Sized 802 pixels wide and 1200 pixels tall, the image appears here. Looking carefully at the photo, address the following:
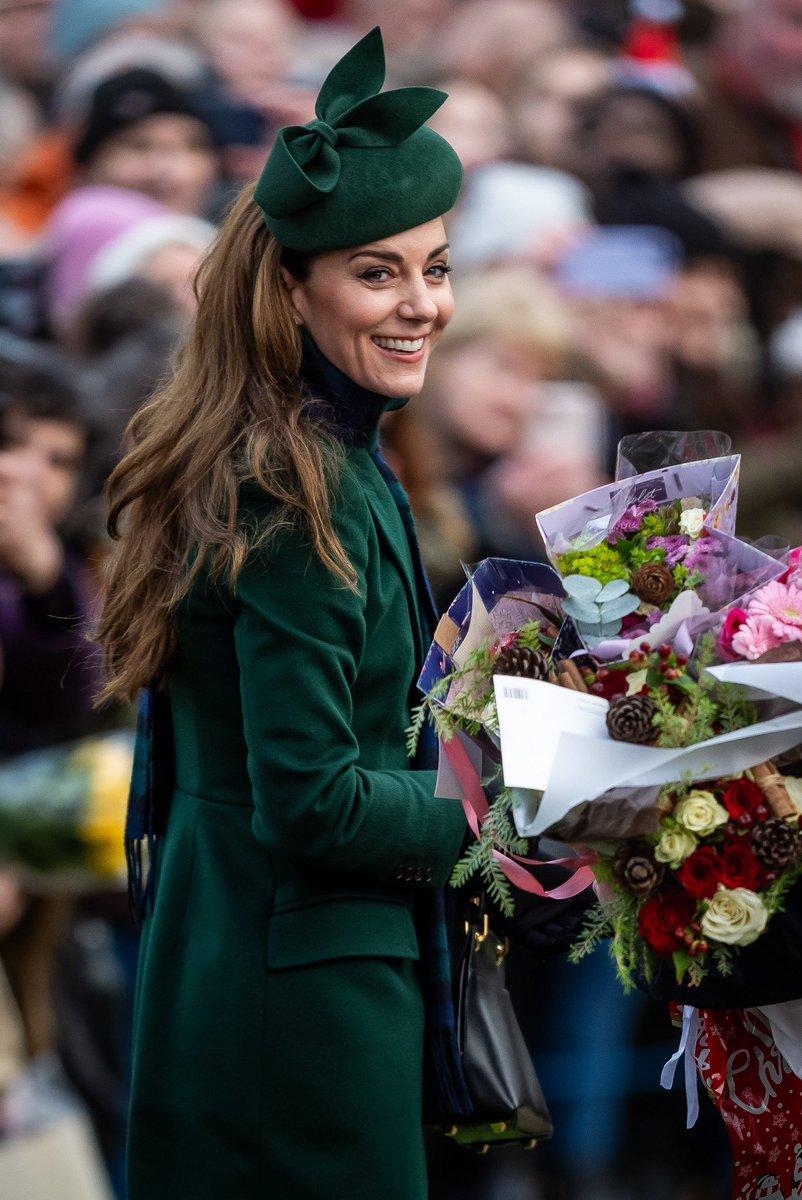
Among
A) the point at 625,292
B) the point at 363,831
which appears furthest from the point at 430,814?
the point at 625,292

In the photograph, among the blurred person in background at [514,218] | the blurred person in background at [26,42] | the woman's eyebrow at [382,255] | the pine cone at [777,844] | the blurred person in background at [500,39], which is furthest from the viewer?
the blurred person in background at [500,39]

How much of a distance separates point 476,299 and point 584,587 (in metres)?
2.77

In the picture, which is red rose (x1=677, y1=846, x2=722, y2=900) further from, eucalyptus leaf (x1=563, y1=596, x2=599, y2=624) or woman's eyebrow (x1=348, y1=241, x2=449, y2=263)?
woman's eyebrow (x1=348, y1=241, x2=449, y2=263)

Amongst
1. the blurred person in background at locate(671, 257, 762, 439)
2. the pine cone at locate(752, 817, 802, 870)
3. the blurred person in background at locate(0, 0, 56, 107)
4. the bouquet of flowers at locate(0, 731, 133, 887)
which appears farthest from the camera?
the blurred person in background at locate(671, 257, 762, 439)

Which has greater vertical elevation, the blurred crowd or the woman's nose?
the woman's nose

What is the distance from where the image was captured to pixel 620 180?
16.4 feet

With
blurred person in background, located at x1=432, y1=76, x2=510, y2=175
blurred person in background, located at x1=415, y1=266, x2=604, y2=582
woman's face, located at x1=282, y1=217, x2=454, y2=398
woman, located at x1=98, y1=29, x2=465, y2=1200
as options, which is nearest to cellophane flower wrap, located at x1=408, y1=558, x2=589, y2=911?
woman, located at x1=98, y1=29, x2=465, y2=1200

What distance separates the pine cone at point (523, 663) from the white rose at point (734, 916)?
331 millimetres

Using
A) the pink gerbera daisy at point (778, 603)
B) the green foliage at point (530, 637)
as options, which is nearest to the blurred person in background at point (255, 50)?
the green foliage at point (530, 637)

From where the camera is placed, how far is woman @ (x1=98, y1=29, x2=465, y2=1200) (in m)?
2.06

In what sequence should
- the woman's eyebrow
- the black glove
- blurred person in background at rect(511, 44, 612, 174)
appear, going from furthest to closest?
blurred person in background at rect(511, 44, 612, 174), the black glove, the woman's eyebrow

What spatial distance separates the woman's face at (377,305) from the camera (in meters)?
2.17

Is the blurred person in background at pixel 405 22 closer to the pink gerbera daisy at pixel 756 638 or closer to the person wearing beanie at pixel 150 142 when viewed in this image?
the person wearing beanie at pixel 150 142

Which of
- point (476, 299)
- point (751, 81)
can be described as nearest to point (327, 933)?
point (476, 299)
